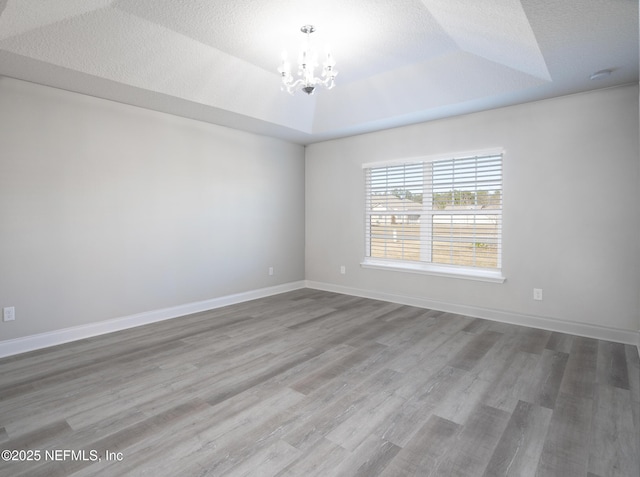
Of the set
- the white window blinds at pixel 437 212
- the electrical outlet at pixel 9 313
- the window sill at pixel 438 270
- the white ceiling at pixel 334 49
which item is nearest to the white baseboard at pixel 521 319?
the window sill at pixel 438 270

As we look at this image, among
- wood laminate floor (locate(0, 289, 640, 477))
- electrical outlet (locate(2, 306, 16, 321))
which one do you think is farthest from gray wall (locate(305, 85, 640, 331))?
electrical outlet (locate(2, 306, 16, 321))

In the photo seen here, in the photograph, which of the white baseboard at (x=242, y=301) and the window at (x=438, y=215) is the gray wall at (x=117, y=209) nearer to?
the white baseboard at (x=242, y=301)

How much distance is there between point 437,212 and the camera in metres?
4.53

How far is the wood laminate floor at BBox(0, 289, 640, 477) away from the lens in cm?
174

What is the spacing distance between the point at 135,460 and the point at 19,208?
2.61m

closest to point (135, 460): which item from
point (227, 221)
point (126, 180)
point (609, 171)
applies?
point (126, 180)

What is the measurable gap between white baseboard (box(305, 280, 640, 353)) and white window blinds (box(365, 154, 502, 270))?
0.52 meters

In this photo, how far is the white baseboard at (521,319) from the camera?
3362 mm

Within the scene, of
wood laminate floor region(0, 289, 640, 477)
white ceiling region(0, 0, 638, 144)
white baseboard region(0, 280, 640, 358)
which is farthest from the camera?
white baseboard region(0, 280, 640, 358)

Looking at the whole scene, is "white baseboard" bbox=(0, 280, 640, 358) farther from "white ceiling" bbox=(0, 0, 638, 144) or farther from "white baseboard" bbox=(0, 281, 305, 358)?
"white ceiling" bbox=(0, 0, 638, 144)

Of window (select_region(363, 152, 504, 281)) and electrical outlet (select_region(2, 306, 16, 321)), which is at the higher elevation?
window (select_region(363, 152, 504, 281))

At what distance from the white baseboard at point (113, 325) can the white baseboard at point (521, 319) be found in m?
1.80

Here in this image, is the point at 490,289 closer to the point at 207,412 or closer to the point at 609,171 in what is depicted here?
the point at 609,171

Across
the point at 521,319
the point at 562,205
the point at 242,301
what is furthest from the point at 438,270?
the point at 242,301
